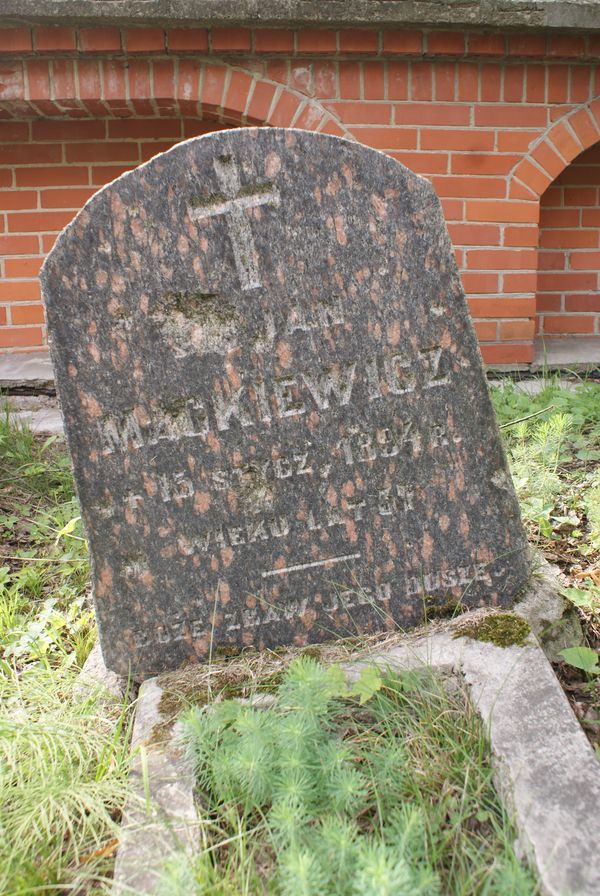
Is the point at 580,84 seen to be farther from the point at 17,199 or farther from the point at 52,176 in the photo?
the point at 17,199

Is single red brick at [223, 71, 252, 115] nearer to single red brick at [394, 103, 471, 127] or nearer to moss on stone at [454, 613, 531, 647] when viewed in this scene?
single red brick at [394, 103, 471, 127]

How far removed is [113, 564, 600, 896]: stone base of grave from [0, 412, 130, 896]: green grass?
0.07 m

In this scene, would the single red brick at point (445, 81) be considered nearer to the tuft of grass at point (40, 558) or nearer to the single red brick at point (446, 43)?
the single red brick at point (446, 43)

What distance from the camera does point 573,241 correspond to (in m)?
4.24

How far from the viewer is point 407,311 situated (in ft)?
Answer: 5.83

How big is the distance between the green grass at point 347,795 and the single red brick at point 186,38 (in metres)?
2.93

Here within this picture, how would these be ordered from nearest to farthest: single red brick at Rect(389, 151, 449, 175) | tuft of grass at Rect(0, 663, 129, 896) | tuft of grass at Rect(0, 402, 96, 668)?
1. tuft of grass at Rect(0, 663, 129, 896)
2. tuft of grass at Rect(0, 402, 96, 668)
3. single red brick at Rect(389, 151, 449, 175)

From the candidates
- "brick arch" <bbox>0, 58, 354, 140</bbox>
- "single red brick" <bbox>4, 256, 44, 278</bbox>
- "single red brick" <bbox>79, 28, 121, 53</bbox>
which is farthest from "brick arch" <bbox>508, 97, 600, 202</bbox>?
"single red brick" <bbox>4, 256, 44, 278</bbox>

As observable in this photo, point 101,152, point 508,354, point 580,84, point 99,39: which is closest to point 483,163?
point 580,84

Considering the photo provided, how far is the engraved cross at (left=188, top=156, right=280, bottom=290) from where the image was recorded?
1.66 meters

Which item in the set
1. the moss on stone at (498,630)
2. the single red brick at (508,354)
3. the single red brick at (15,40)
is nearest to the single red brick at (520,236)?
the single red brick at (508,354)

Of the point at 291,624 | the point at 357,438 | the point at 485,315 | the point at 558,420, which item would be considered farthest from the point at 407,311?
the point at 485,315

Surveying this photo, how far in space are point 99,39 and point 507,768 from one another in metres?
3.32

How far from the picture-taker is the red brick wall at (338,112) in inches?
135
